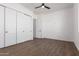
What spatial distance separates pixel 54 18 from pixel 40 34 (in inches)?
74.8

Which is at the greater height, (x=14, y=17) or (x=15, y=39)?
(x=14, y=17)

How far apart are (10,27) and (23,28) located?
1203mm

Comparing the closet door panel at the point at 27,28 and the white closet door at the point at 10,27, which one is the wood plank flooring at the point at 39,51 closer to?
the white closet door at the point at 10,27

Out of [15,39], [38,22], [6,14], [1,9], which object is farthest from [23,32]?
[38,22]

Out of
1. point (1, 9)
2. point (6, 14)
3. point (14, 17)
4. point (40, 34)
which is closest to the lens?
point (1, 9)

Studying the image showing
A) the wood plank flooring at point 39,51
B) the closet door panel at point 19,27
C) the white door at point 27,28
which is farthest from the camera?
the white door at point 27,28

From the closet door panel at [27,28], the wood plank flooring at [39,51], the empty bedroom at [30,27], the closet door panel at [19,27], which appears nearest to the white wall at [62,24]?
the empty bedroom at [30,27]

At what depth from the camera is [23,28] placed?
550 cm

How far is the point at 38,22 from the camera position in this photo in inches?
308

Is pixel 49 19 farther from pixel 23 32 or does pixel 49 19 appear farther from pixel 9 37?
pixel 9 37

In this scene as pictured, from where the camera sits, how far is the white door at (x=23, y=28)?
5094 millimetres

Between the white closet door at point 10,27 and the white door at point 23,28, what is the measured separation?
0.41 metres

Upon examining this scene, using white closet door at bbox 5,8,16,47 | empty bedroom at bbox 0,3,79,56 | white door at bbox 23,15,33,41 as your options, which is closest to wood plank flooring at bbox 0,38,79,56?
empty bedroom at bbox 0,3,79,56

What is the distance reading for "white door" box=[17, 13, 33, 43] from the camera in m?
5.09
